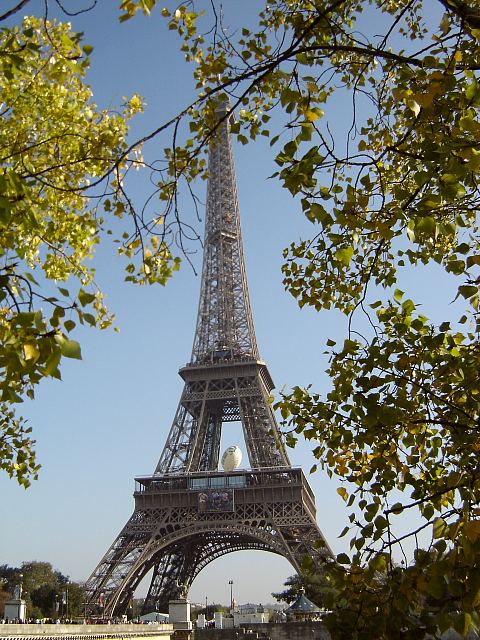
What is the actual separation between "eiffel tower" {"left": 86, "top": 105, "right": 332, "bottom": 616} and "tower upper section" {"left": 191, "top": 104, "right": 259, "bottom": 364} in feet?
0.35

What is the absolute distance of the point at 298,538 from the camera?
51.2 metres

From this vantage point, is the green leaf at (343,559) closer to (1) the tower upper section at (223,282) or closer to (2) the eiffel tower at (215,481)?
(2) the eiffel tower at (215,481)

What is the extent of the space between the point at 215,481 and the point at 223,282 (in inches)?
810

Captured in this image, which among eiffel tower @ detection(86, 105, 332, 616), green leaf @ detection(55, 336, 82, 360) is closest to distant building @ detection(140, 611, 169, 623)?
eiffel tower @ detection(86, 105, 332, 616)

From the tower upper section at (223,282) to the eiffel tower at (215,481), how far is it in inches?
4.2

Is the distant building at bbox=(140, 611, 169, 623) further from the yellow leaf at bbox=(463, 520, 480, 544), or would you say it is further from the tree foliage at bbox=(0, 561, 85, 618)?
the yellow leaf at bbox=(463, 520, 480, 544)

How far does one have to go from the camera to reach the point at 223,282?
6731 centimetres

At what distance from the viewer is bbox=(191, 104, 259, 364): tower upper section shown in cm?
6412

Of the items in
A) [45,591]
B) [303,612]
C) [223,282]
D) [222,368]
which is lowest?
[303,612]

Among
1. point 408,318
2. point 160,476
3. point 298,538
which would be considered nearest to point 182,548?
point 160,476

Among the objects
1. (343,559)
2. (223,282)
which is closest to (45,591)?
(223,282)

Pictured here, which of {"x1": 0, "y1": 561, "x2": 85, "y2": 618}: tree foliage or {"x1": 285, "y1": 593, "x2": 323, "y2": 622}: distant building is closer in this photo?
{"x1": 285, "y1": 593, "x2": 323, "y2": 622}: distant building

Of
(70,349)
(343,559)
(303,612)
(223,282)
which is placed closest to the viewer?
(70,349)

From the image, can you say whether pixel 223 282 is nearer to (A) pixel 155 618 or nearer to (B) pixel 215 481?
(B) pixel 215 481
